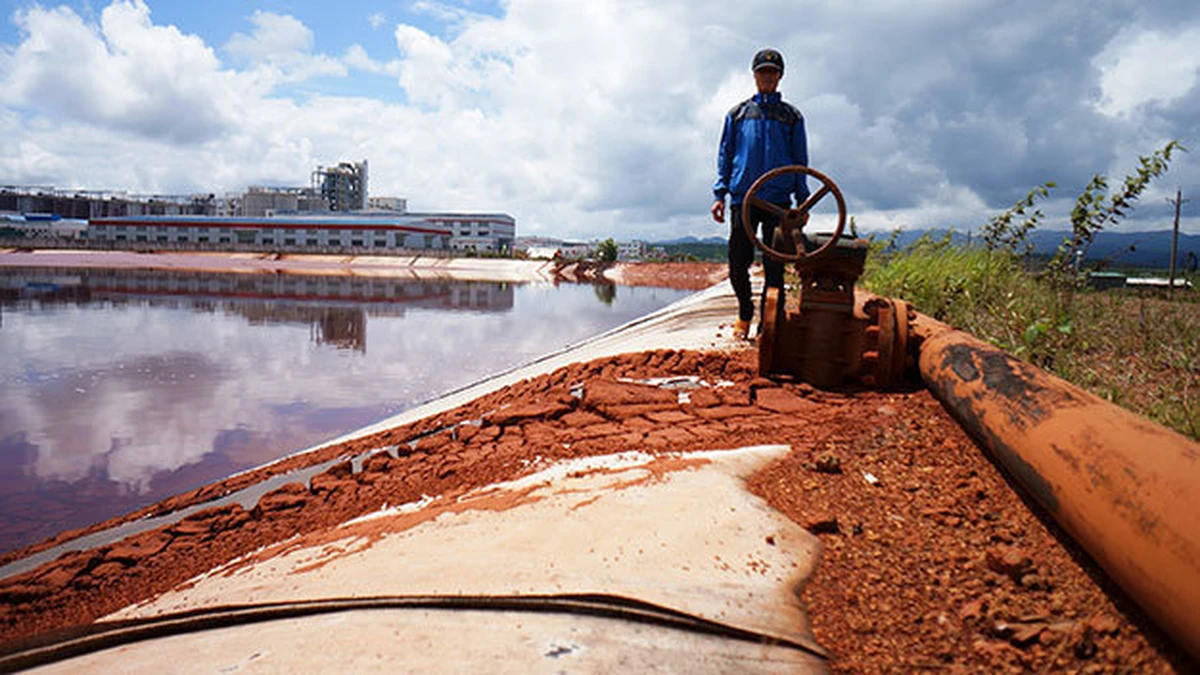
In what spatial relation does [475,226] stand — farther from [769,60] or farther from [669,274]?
[769,60]

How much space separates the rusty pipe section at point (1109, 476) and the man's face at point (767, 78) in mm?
2726

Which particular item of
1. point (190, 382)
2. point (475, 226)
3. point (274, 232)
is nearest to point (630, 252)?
point (475, 226)

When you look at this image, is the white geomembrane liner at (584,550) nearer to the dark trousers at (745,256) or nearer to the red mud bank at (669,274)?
the dark trousers at (745,256)

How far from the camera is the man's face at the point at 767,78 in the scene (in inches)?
166

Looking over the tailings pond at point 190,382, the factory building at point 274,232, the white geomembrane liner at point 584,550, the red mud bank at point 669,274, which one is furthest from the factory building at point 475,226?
the white geomembrane liner at point 584,550

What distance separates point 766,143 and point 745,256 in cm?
74

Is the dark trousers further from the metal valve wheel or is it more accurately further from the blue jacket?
the metal valve wheel

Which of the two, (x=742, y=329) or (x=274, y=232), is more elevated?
(x=274, y=232)

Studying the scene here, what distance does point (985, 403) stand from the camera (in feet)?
6.61

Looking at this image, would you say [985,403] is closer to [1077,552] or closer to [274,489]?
[1077,552]

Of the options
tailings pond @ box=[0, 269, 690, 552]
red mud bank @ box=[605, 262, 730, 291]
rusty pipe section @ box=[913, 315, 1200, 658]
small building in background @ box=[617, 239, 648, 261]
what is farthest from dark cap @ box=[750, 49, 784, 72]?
small building in background @ box=[617, 239, 648, 261]

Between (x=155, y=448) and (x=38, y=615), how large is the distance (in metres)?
2.30

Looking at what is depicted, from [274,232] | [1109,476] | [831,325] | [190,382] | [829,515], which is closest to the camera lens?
[1109,476]

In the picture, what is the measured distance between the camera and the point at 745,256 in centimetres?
447
